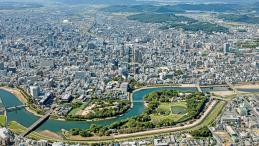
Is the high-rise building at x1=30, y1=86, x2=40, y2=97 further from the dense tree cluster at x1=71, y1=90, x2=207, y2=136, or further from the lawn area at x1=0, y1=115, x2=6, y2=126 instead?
the dense tree cluster at x1=71, y1=90, x2=207, y2=136

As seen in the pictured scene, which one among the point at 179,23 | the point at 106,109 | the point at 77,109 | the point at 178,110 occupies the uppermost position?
the point at 179,23

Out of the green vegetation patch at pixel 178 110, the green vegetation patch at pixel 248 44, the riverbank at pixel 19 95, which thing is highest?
the riverbank at pixel 19 95

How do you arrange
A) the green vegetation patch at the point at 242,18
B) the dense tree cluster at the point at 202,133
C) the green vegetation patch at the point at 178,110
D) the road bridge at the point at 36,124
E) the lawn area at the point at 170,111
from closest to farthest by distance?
the dense tree cluster at the point at 202,133
the road bridge at the point at 36,124
the lawn area at the point at 170,111
the green vegetation patch at the point at 178,110
the green vegetation patch at the point at 242,18

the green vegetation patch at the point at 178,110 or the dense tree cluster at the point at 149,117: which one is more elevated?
the dense tree cluster at the point at 149,117

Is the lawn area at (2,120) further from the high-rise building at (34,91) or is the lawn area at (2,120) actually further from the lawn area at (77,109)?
the lawn area at (77,109)

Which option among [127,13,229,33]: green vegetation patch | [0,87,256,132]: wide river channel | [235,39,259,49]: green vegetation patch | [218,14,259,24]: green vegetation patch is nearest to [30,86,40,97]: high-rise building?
[0,87,256,132]: wide river channel

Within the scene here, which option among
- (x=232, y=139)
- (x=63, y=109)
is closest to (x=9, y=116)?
(x=63, y=109)

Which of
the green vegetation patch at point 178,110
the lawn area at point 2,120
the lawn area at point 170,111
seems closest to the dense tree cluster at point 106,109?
the lawn area at point 170,111

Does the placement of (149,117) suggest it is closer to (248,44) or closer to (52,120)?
(52,120)

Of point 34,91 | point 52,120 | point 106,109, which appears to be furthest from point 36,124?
point 34,91
